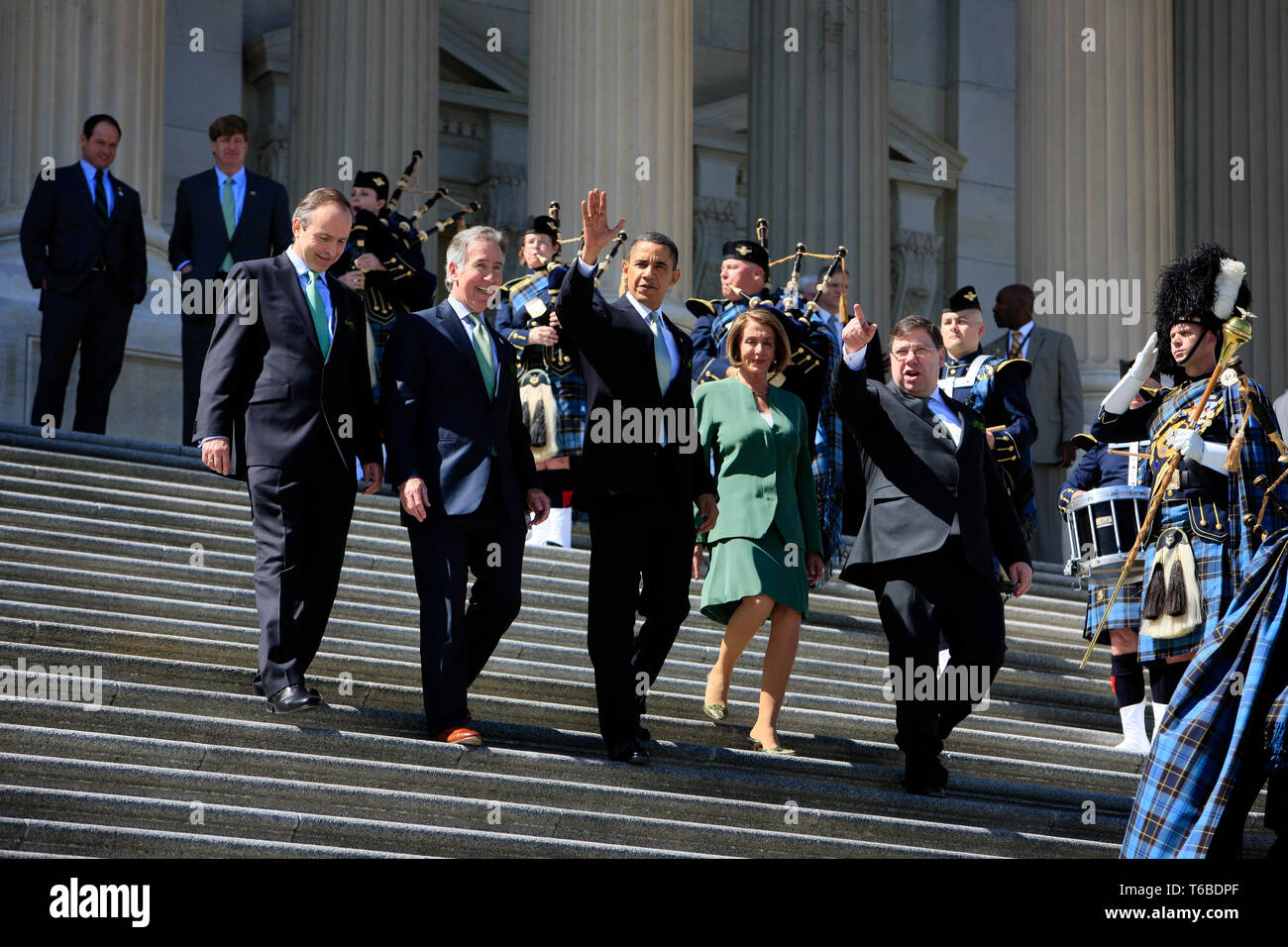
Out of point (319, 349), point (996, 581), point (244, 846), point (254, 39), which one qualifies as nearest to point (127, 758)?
point (244, 846)

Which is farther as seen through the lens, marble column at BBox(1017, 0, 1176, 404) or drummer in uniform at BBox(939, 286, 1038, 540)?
marble column at BBox(1017, 0, 1176, 404)

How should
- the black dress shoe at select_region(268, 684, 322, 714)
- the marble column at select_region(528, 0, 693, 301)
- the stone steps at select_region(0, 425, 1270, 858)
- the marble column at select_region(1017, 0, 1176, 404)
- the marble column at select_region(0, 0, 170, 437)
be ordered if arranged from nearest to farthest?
the stone steps at select_region(0, 425, 1270, 858) → the black dress shoe at select_region(268, 684, 322, 714) → the marble column at select_region(0, 0, 170, 437) → the marble column at select_region(528, 0, 693, 301) → the marble column at select_region(1017, 0, 1176, 404)

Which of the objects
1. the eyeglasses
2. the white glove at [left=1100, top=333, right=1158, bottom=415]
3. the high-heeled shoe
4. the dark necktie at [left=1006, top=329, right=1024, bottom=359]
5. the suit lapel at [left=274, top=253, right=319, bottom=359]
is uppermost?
the dark necktie at [left=1006, top=329, right=1024, bottom=359]

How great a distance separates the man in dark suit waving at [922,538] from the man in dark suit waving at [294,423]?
197 cm

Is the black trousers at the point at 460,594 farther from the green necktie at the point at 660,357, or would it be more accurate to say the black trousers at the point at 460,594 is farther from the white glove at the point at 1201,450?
the white glove at the point at 1201,450

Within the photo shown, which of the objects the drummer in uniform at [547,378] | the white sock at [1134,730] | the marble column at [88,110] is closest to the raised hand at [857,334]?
the white sock at [1134,730]

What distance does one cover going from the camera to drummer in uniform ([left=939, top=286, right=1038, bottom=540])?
1066 cm

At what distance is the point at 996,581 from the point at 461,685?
2268mm

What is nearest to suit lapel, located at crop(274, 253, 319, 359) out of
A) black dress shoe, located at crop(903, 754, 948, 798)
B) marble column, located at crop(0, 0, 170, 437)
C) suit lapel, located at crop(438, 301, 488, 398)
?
suit lapel, located at crop(438, 301, 488, 398)

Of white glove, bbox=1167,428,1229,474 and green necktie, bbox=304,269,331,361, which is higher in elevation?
green necktie, bbox=304,269,331,361

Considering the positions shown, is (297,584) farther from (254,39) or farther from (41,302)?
(254,39)

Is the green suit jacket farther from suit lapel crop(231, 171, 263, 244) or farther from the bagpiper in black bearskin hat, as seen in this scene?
suit lapel crop(231, 171, 263, 244)

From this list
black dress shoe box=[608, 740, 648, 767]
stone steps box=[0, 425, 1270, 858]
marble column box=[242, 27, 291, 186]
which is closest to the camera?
stone steps box=[0, 425, 1270, 858]
